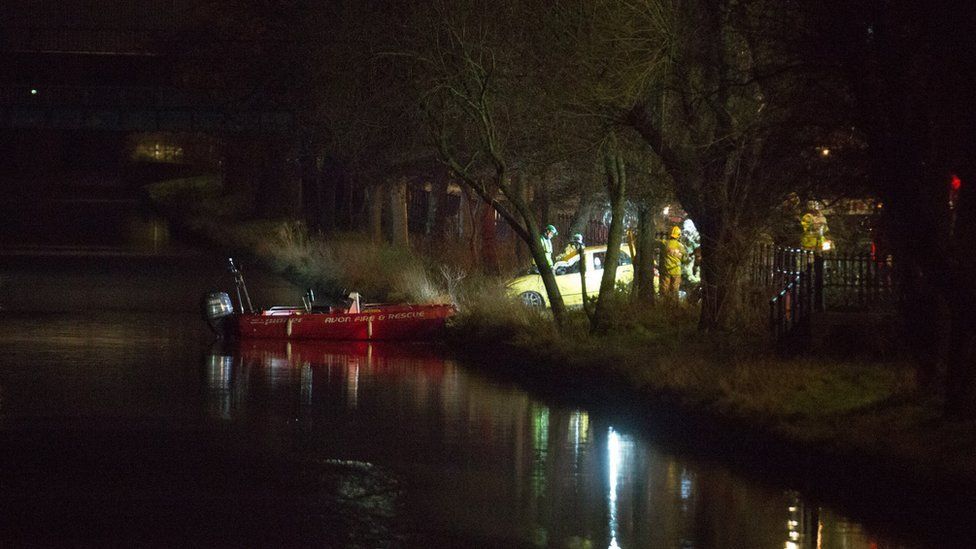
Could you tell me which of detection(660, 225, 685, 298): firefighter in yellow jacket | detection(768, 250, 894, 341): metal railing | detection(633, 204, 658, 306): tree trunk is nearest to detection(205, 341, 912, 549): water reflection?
detection(768, 250, 894, 341): metal railing

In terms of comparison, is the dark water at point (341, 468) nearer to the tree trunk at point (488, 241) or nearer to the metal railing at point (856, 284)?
the metal railing at point (856, 284)

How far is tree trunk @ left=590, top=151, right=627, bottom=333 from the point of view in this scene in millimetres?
21734

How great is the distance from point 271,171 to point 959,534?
55.6 metres

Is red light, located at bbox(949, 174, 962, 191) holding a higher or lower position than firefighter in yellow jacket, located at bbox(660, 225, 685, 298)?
higher

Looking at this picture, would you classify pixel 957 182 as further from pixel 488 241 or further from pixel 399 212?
Answer: pixel 399 212

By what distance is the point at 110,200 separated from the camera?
367ft

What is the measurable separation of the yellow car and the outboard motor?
17.4 ft

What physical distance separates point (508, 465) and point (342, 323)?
12967 millimetres

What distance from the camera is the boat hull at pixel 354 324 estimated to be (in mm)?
25453

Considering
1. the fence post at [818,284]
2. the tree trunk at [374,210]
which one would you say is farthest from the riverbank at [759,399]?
the tree trunk at [374,210]

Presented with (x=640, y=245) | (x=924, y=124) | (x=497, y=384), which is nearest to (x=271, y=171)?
(x=640, y=245)

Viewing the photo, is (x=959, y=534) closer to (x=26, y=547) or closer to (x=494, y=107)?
(x=26, y=547)

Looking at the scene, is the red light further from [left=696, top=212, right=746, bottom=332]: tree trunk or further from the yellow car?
the yellow car

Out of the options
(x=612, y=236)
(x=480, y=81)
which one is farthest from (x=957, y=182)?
(x=480, y=81)
